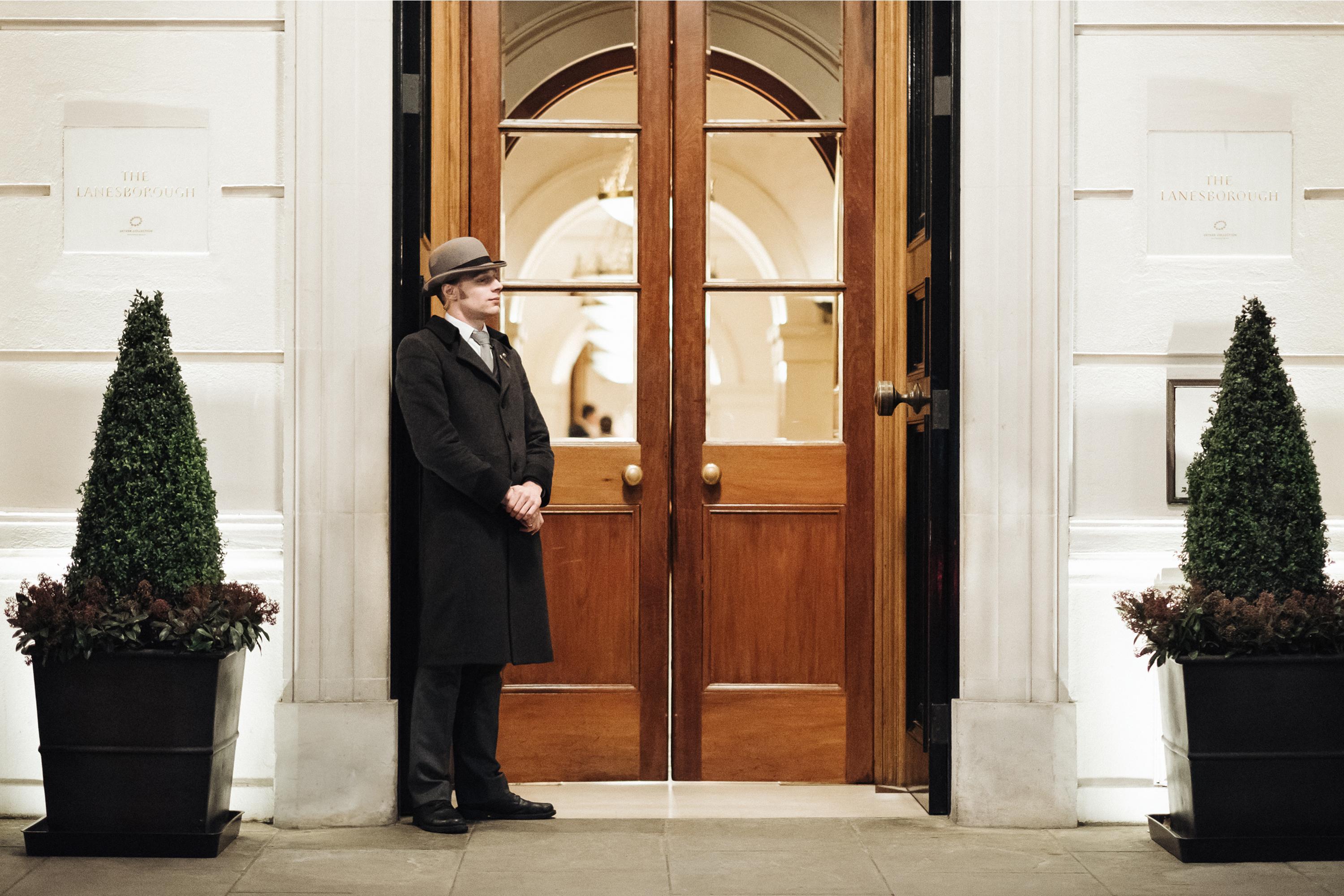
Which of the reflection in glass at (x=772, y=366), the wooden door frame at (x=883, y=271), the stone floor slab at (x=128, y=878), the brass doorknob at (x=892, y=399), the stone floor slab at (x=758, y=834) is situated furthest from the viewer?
the reflection in glass at (x=772, y=366)

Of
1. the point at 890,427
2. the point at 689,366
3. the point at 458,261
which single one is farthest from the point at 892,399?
the point at 458,261

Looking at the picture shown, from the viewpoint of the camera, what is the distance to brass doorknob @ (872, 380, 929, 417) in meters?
4.18

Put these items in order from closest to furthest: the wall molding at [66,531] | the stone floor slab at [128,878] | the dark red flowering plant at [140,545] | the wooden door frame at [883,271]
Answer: the stone floor slab at [128,878]
the dark red flowering plant at [140,545]
the wall molding at [66,531]
the wooden door frame at [883,271]

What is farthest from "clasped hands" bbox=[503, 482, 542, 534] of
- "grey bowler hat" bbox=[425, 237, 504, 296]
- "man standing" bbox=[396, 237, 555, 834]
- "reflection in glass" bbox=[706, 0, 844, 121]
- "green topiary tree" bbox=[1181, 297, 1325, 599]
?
"green topiary tree" bbox=[1181, 297, 1325, 599]

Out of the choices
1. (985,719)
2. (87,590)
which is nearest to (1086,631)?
(985,719)

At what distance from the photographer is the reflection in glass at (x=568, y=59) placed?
4574mm

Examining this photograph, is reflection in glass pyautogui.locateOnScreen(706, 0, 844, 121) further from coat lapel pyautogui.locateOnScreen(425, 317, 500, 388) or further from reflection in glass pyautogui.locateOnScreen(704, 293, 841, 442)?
coat lapel pyautogui.locateOnScreen(425, 317, 500, 388)

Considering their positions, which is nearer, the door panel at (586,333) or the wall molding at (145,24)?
the wall molding at (145,24)

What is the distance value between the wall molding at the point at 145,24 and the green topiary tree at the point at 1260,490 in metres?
3.15

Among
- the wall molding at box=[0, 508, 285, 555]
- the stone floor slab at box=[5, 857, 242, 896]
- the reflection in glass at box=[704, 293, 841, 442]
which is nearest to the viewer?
the stone floor slab at box=[5, 857, 242, 896]

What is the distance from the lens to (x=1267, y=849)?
11.7ft

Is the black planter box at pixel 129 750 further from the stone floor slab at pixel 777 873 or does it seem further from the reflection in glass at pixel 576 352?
the reflection in glass at pixel 576 352

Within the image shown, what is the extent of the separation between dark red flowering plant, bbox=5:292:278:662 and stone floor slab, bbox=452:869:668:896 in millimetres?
949

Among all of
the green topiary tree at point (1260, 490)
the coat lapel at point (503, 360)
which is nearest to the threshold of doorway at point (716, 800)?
the green topiary tree at point (1260, 490)
